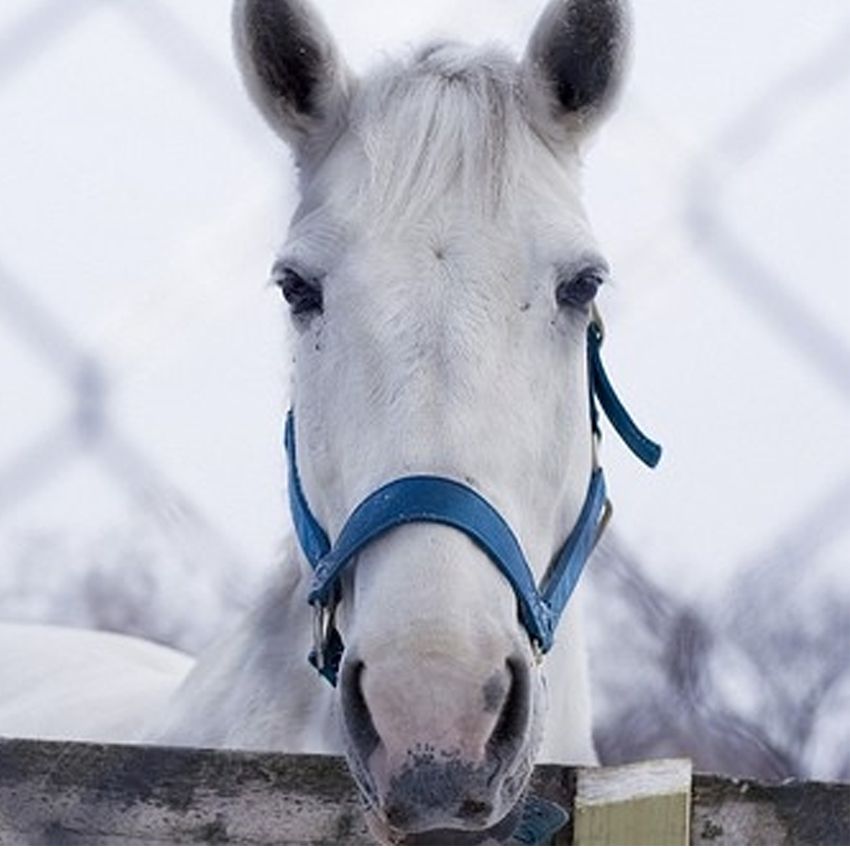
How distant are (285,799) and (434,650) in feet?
0.61

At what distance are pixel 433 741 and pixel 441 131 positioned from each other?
629 mm

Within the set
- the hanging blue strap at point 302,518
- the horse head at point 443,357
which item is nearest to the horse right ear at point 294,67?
the horse head at point 443,357

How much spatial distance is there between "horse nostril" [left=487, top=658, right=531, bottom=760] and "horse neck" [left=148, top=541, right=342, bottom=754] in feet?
1.41

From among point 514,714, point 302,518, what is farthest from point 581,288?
point 514,714

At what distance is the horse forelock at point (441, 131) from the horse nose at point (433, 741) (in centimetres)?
47

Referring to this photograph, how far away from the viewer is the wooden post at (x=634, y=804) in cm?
140

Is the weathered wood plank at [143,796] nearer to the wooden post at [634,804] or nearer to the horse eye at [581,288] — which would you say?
the wooden post at [634,804]

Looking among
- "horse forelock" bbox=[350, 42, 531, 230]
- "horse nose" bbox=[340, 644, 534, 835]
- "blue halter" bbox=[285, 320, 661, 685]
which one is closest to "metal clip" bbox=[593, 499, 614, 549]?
"blue halter" bbox=[285, 320, 661, 685]

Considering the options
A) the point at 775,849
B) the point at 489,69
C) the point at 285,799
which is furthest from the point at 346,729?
the point at 489,69

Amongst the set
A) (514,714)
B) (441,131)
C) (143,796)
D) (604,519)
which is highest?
(441,131)

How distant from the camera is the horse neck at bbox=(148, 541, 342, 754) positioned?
74.3 inches

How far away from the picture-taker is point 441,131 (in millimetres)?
1746

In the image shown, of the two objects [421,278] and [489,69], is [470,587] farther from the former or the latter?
[489,69]

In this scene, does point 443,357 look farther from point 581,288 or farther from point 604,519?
point 604,519
